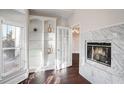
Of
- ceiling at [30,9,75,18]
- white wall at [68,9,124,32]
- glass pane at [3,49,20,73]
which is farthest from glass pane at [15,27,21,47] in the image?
white wall at [68,9,124,32]

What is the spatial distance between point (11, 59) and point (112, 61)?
2392 mm

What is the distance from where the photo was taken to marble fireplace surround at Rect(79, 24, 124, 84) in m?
2.18

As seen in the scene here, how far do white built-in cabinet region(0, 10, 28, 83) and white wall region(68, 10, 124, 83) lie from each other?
1.78 metres

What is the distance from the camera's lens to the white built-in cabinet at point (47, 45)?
155 inches

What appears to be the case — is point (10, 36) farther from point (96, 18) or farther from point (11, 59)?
point (96, 18)

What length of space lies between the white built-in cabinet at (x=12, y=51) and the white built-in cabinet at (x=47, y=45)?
0.42 meters

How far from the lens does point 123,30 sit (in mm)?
2111

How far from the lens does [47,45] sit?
179 inches

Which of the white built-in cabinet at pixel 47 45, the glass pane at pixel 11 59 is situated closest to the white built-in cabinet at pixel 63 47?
the white built-in cabinet at pixel 47 45

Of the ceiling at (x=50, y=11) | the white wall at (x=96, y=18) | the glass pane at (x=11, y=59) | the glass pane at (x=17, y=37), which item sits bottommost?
the glass pane at (x=11, y=59)

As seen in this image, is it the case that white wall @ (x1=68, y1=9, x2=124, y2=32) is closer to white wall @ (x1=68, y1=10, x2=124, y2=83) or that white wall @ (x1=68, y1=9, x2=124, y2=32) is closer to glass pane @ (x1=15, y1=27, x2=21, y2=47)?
white wall @ (x1=68, y1=10, x2=124, y2=83)

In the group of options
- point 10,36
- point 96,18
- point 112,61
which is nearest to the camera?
point 112,61

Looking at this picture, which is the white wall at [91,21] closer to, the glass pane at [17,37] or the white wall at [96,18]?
the white wall at [96,18]

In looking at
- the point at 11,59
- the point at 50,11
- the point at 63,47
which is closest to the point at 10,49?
the point at 11,59
